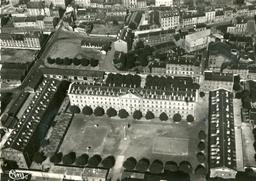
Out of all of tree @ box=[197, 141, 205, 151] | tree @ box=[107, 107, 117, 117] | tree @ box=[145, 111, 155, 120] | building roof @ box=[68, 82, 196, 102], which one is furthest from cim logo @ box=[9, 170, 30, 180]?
tree @ box=[197, 141, 205, 151]

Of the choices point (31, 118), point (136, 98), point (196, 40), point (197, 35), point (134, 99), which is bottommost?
point (31, 118)

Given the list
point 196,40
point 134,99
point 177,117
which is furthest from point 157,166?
point 196,40

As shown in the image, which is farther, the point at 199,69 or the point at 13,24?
the point at 13,24

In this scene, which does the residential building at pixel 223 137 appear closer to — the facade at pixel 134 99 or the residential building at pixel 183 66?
the facade at pixel 134 99

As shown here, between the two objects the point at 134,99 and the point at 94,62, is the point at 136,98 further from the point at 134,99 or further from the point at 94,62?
the point at 94,62

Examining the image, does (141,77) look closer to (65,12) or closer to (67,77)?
(67,77)

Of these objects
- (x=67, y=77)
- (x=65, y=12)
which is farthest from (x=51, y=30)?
(x=67, y=77)

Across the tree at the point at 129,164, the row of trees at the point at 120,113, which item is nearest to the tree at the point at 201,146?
the row of trees at the point at 120,113
